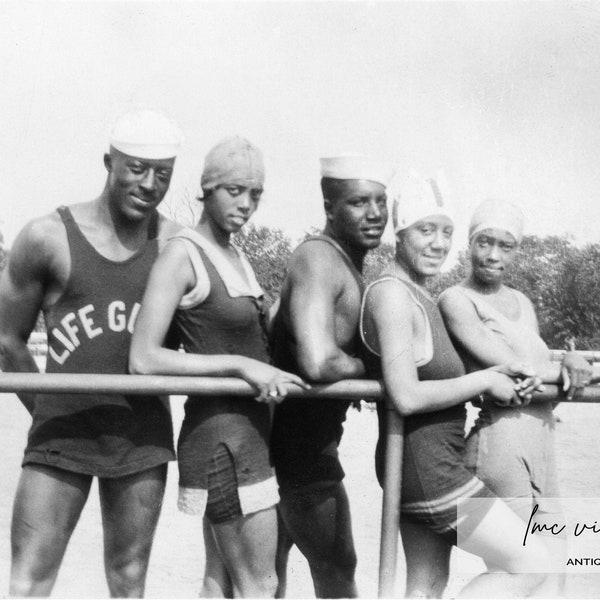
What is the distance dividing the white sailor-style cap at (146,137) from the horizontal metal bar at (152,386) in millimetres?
722

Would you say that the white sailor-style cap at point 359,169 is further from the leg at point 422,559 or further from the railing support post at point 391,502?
the leg at point 422,559

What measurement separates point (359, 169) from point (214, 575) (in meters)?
1.37

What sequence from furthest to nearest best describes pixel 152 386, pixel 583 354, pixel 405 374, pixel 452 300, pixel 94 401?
pixel 583 354 < pixel 452 300 < pixel 94 401 < pixel 405 374 < pixel 152 386

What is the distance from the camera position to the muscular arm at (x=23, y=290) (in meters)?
2.60

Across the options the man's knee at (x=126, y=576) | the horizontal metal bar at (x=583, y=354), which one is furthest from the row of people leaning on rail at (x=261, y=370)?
the horizontal metal bar at (x=583, y=354)

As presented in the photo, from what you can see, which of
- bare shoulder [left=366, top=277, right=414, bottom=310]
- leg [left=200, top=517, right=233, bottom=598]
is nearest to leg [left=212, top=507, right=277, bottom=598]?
leg [left=200, top=517, right=233, bottom=598]

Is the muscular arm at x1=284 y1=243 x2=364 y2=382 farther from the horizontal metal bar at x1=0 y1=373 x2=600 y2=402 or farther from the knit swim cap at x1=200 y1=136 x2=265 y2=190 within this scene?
the knit swim cap at x1=200 y1=136 x2=265 y2=190

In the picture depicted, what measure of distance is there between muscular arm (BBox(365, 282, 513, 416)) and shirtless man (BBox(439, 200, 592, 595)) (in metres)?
0.13

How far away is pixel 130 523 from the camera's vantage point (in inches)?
104

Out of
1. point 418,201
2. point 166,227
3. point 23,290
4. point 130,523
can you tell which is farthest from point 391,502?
point 23,290

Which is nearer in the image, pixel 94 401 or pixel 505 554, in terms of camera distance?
pixel 505 554

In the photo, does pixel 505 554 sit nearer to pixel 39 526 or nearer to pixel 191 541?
pixel 39 526

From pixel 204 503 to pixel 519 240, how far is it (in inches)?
52.5

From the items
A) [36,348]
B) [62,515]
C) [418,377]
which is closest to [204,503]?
[62,515]
